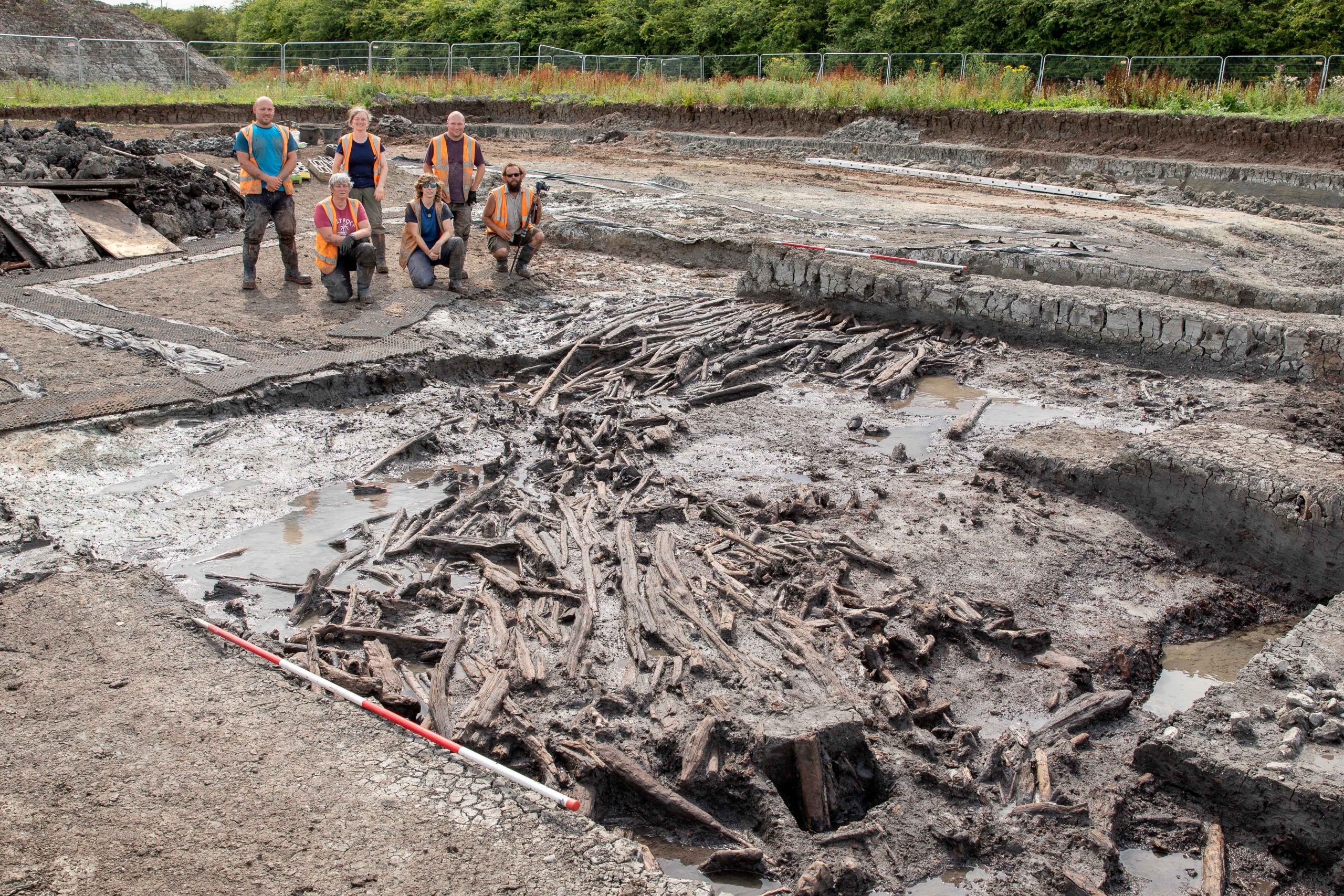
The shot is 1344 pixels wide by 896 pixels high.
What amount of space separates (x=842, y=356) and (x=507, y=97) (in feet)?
79.8

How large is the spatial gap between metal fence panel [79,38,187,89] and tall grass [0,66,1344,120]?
0.97m

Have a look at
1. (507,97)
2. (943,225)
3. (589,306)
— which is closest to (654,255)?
(589,306)

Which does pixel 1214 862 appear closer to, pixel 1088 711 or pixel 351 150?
pixel 1088 711

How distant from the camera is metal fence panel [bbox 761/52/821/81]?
29797 mm

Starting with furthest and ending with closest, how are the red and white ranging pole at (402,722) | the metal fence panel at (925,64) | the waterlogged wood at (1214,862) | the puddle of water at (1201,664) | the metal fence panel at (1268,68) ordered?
the metal fence panel at (925,64) → the metal fence panel at (1268,68) → the puddle of water at (1201,664) → the waterlogged wood at (1214,862) → the red and white ranging pole at (402,722)

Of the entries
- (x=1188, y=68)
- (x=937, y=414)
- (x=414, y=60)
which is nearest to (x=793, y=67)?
(x=1188, y=68)

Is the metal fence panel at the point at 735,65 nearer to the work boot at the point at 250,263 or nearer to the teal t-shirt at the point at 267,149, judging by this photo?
the teal t-shirt at the point at 267,149

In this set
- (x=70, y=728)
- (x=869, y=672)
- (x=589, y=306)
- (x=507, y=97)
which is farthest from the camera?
(x=507, y=97)

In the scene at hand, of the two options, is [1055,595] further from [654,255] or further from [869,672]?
[654,255]

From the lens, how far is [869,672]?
15.9 ft

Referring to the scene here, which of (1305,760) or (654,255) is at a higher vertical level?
(654,255)

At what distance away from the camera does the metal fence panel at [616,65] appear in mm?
33719

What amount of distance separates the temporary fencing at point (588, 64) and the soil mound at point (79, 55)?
43 millimetres

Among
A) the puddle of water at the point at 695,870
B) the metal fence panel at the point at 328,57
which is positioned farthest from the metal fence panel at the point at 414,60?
the puddle of water at the point at 695,870
